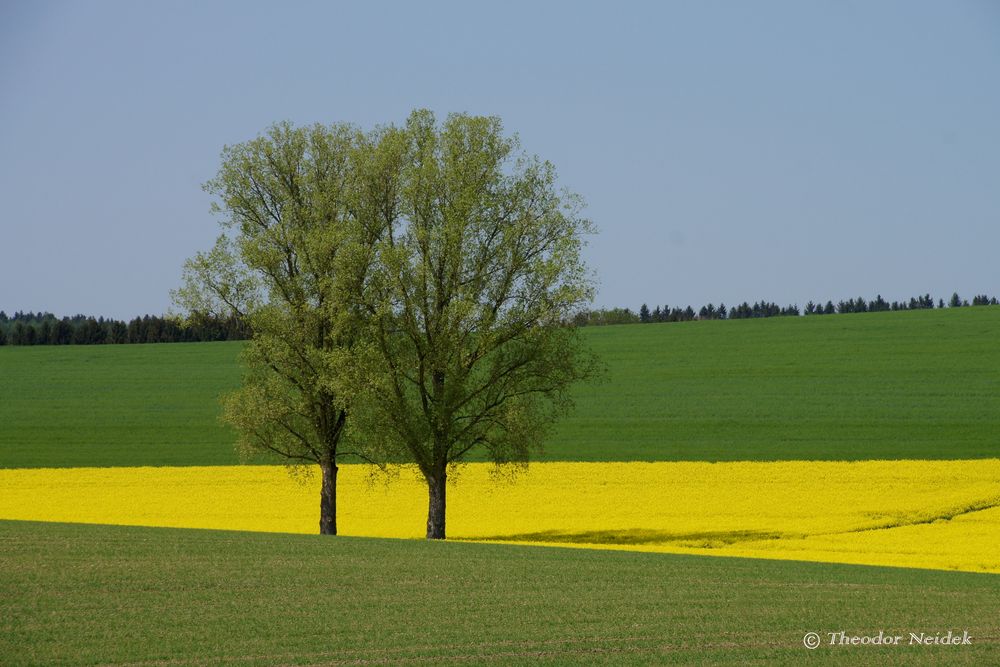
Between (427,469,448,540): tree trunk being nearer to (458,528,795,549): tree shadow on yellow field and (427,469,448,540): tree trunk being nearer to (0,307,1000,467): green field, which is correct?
(458,528,795,549): tree shadow on yellow field

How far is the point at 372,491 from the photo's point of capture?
48.7 m

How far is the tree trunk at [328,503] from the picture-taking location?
38406mm

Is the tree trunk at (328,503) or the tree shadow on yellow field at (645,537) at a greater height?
the tree trunk at (328,503)

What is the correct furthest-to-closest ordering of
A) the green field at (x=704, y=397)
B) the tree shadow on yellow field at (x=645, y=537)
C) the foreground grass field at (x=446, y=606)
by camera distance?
1. the green field at (x=704, y=397)
2. the tree shadow on yellow field at (x=645, y=537)
3. the foreground grass field at (x=446, y=606)

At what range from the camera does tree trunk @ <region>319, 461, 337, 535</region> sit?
1512 inches

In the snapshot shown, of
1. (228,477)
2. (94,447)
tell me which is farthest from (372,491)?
(94,447)

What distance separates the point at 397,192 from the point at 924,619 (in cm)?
2379

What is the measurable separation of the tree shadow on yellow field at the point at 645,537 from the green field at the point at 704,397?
12.2 m

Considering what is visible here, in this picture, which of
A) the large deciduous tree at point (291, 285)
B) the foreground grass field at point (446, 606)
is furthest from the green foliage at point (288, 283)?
the foreground grass field at point (446, 606)

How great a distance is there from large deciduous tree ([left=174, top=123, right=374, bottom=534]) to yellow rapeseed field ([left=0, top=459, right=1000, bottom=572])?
3.26 m

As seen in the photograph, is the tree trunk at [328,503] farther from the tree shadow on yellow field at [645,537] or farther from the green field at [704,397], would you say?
the green field at [704,397]

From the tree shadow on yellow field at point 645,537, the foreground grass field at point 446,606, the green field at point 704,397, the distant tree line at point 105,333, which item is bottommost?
the tree shadow on yellow field at point 645,537

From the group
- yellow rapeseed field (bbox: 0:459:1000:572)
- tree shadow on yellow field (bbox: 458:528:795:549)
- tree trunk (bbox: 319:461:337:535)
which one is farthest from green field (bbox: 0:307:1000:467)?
tree trunk (bbox: 319:461:337:535)

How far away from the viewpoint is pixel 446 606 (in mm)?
18047
